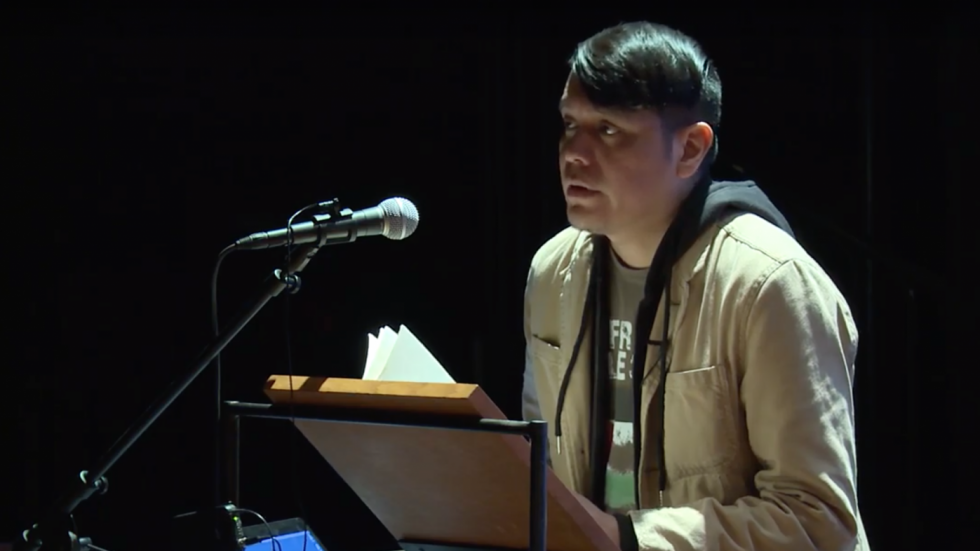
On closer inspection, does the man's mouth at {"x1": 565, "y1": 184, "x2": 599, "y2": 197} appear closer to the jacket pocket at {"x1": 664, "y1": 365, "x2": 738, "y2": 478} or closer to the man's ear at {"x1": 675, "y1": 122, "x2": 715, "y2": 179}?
the man's ear at {"x1": 675, "y1": 122, "x2": 715, "y2": 179}

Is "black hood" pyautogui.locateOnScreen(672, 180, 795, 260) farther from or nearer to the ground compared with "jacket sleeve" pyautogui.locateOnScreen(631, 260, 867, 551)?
farther from the ground

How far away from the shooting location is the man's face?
5.98 ft

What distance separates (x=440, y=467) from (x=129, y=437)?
0.55 metres

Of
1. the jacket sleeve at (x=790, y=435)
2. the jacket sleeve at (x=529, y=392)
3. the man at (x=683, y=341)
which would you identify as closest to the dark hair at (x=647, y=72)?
the man at (x=683, y=341)

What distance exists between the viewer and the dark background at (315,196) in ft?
10.2

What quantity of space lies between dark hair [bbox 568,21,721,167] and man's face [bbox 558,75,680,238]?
0.9 inches

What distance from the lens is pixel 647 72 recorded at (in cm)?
180

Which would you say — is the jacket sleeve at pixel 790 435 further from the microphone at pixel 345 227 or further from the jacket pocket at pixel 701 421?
the microphone at pixel 345 227

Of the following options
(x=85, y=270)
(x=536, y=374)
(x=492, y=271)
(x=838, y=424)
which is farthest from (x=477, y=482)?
(x=85, y=270)

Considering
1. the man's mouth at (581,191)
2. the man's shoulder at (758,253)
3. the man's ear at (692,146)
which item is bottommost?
the man's shoulder at (758,253)

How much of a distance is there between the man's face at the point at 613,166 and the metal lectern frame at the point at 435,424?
666 mm

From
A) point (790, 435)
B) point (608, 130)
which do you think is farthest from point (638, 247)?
point (790, 435)

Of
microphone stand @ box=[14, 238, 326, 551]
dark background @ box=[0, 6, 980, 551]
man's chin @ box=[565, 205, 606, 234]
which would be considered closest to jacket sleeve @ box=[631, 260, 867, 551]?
man's chin @ box=[565, 205, 606, 234]

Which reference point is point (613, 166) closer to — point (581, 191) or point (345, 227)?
point (581, 191)
